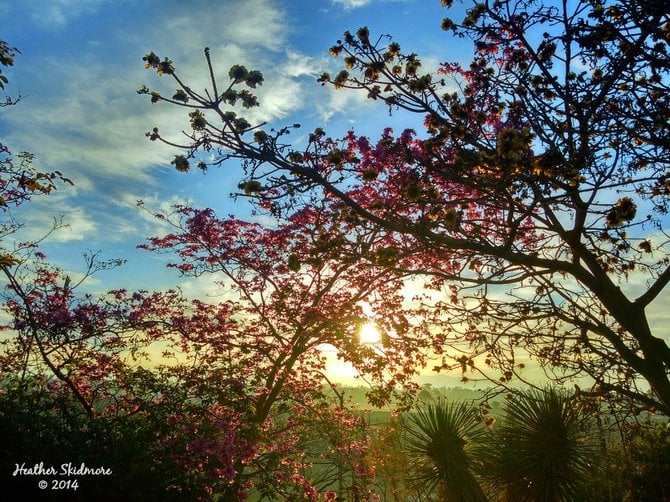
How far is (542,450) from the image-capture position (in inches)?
303

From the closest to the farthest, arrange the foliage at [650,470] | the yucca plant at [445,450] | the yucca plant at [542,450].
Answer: the yucca plant at [542,450], the yucca plant at [445,450], the foliage at [650,470]

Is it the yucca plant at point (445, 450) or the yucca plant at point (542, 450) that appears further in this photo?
the yucca plant at point (445, 450)

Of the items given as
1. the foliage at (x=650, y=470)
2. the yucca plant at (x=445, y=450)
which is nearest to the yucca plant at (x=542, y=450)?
the yucca plant at (x=445, y=450)

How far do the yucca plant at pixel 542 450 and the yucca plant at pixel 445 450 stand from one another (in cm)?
56

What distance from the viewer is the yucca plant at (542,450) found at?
7.36 meters

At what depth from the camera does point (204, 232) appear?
10.4m

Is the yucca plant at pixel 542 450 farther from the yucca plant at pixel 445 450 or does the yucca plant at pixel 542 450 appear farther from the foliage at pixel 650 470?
the foliage at pixel 650 470

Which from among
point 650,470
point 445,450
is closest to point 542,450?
point 445,450

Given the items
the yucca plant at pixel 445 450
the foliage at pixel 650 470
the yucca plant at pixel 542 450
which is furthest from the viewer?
the foliage at pixel 650 470

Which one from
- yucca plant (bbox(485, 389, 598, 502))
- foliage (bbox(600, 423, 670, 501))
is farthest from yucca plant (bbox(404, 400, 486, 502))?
foliage (bbox(600, 423, 670, 501))

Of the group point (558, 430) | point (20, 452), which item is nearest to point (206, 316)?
point (20, 452)

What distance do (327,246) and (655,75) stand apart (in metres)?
4.91

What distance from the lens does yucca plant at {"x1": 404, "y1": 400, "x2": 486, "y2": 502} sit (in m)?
8.70

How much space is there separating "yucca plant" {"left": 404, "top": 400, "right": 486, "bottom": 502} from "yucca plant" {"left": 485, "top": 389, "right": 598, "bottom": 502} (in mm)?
556
